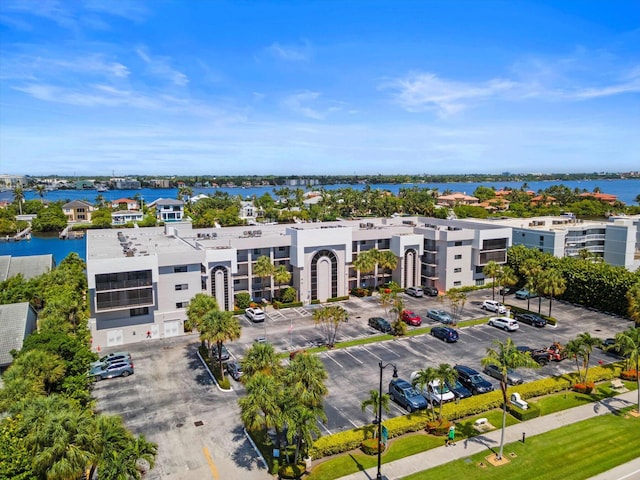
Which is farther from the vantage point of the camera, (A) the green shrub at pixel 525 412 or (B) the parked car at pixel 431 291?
(B) the parked car at pixel 431 291

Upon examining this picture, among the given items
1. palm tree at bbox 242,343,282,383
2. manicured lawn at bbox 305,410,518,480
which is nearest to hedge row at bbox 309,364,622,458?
manicured lawn at bbox 305,410,518,480

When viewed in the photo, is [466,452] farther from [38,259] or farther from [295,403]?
[38,259]

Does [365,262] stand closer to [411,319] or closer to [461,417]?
[411,319]

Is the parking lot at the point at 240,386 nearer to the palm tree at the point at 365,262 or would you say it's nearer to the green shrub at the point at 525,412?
the palm tree at the point at 365,262

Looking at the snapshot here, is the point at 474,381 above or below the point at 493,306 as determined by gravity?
below

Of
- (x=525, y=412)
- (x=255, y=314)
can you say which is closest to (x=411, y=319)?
(x=255, y=314)

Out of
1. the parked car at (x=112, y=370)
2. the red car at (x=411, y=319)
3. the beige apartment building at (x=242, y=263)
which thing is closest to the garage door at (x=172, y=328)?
the beige apartment building at (x=242, y=263)

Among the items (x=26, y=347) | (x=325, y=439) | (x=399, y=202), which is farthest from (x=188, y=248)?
(x=399, y=202)
